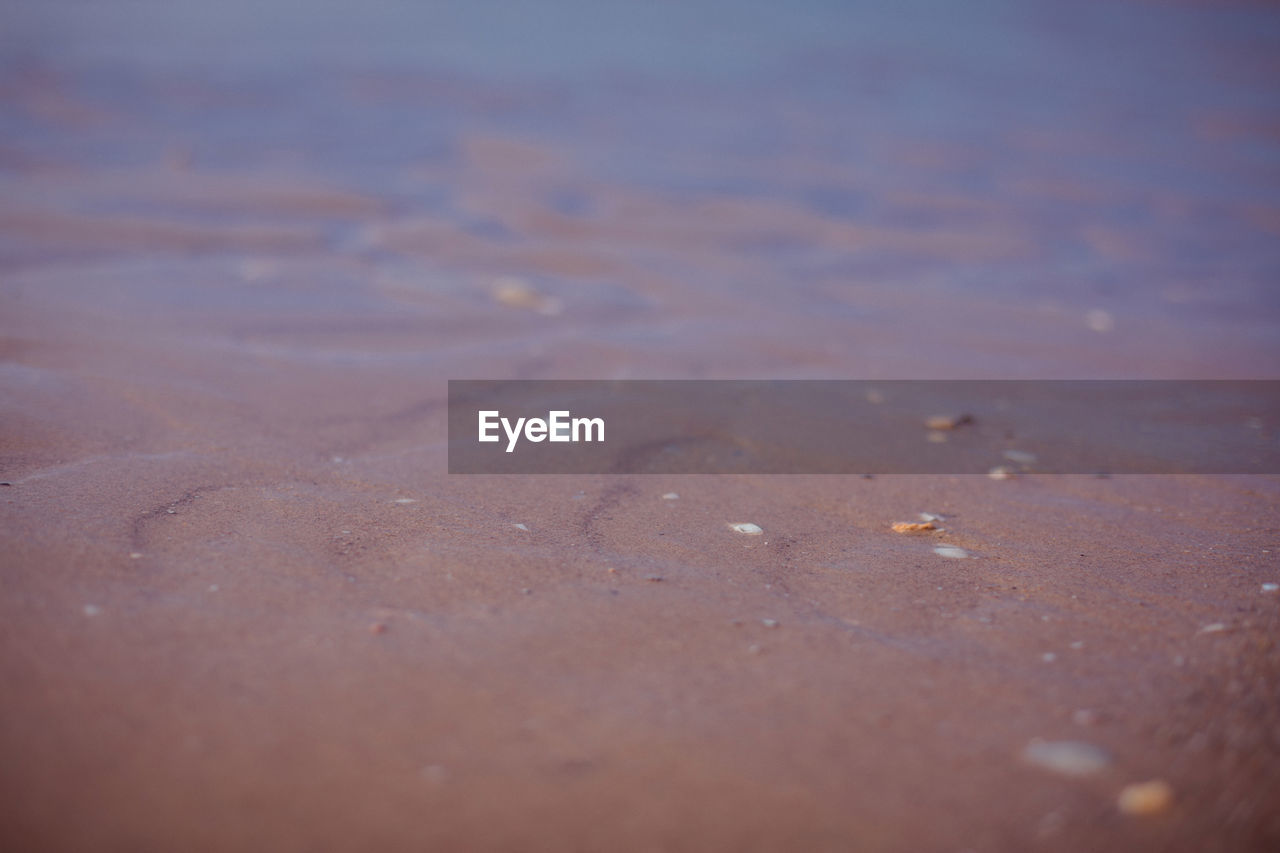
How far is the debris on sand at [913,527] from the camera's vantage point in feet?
8.23

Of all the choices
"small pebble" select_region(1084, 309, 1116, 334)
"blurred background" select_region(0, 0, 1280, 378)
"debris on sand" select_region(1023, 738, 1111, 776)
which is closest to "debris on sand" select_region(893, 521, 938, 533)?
"debris on sand" select_region(1023, 738, 1111, 776)

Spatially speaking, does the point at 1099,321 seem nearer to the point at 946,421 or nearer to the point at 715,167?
the point at 946,421

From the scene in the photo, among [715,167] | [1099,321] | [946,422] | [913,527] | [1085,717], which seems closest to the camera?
[1085,717]

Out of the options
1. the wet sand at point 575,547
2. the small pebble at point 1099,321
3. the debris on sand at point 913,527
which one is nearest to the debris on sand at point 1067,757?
the wet sand at point 575,547

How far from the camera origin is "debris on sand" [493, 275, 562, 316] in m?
4.48

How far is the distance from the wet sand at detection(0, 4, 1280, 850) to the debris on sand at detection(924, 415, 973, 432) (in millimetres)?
485

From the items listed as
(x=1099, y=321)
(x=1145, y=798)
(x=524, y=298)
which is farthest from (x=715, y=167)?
(x=1145, y=798)

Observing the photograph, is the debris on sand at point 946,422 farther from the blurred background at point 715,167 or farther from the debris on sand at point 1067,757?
the debris on sand at point 1067,757

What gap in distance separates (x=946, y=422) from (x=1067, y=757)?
77.8 inches

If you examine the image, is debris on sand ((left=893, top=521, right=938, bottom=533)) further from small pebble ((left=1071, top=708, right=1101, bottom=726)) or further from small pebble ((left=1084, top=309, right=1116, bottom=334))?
small pebble ((left=1084, top=309, right=1116, bottom=334))

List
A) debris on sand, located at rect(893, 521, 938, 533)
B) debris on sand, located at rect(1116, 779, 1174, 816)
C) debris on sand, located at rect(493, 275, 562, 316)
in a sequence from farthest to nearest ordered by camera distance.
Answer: debris on sand, located at rect(493, 275, 562, 316) < debris on sand, located at rect(893, 521, 938, 533) < debris on sand, located at rect(1116, 779, 1174, 816)

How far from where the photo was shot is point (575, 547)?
2.25 m

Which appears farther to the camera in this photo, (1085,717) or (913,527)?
(913,527)

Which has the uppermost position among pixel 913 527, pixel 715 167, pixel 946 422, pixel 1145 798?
pixel 715 167
